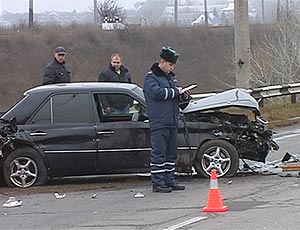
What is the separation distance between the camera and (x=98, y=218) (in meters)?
9.20

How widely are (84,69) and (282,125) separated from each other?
35.3 meters

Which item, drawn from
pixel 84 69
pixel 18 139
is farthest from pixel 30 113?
pixel 84 69

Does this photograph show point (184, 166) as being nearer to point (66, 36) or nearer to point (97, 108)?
point (97, 108)

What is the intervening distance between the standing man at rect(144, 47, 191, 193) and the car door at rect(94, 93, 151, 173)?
631mm

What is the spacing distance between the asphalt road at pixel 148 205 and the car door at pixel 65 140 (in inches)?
12.6

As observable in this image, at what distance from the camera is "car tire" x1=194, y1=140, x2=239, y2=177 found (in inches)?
456

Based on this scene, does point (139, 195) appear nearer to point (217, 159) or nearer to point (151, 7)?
point (217, 159)

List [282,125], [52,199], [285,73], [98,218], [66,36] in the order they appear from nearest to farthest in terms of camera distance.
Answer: [98,218], [52,199], [282,125], [285,73], [66,36]

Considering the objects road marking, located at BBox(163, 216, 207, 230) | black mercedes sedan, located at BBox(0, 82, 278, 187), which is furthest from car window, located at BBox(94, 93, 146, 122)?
road marking, located at BBox(163, 216, 207, 230)

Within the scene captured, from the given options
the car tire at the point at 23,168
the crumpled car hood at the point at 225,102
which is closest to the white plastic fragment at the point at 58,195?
the car tire at the point at 23,168

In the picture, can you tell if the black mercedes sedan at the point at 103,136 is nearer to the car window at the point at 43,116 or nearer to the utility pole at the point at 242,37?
the car window at the point at 43,116

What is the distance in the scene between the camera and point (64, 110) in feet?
38.3

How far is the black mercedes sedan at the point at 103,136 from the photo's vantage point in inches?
450

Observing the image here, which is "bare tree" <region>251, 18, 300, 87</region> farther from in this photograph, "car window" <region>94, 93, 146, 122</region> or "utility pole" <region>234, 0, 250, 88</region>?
"car window" <region>94, 93, 146, 122</region>
